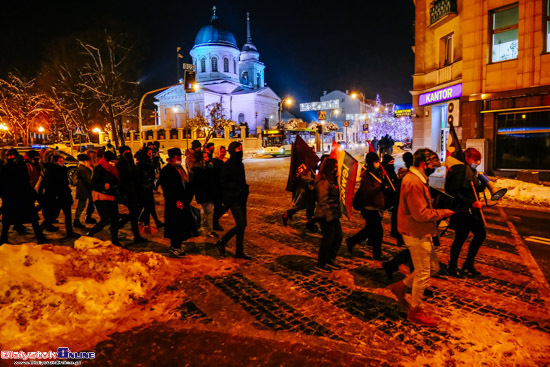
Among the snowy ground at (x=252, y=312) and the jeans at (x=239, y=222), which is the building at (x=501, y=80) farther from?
the jeans at (x=239, y=222)

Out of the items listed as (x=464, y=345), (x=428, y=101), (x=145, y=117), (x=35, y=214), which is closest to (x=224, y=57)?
(x=145, y=117)

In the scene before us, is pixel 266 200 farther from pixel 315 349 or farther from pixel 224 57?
pixel 224 57

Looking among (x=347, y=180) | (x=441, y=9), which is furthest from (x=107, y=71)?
(x=347, y=180)

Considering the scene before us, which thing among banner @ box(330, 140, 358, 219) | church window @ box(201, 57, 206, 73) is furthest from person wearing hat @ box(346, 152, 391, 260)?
church window @ box(201, 57, 206, 73)

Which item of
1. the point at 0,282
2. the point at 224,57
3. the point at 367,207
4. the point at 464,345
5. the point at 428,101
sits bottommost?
the point at 464,345

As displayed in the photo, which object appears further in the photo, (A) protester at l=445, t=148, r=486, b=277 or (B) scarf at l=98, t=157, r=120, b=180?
(B) scarf at l=98, t=157, r=120, b=180

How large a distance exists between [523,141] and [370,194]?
573 inches

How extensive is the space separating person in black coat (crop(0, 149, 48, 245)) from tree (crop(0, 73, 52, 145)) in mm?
43055

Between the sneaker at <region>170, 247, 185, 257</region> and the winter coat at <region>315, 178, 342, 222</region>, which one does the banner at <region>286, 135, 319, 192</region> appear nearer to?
the winter coat at <region>315, 178, 342, 222</region>

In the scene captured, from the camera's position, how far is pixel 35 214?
7.25 meters

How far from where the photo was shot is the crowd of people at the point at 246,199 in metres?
4.09

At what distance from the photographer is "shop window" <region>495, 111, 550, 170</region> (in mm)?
16266

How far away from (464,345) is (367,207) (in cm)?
275

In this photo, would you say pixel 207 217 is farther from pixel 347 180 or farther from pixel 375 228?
pixel 375 228
